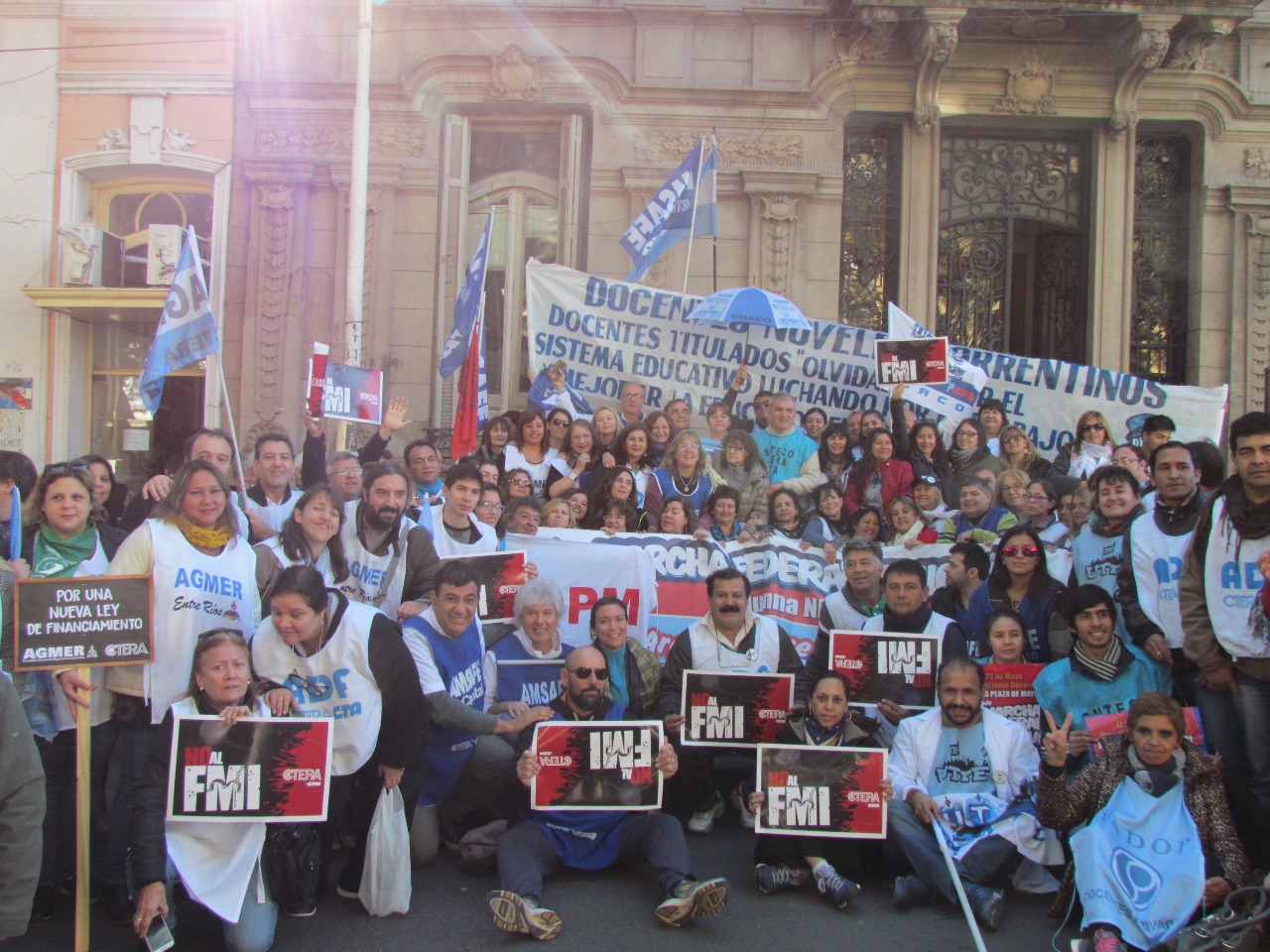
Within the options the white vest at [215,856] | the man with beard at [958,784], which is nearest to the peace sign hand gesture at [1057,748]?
the man with beard at [958,784]

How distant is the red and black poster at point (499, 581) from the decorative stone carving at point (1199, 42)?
9.80m

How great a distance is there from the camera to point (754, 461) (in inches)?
322

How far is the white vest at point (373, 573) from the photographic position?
225 inches

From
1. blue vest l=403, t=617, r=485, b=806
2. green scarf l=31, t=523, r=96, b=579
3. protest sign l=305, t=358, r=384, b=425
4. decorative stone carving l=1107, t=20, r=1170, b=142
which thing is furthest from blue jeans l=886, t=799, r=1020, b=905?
decorative stone carving l=1107, t=20, r=1170, b=142

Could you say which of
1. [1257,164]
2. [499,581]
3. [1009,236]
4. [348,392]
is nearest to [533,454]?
[348,392]

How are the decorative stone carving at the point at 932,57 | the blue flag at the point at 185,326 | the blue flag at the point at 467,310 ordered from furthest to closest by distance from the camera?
1. the decorative stone carving at the point at 932,57
2. the blue flag at the point at 467,310
3. the blue flag at the point at 185,326

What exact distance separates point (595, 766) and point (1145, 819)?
226 centimetres

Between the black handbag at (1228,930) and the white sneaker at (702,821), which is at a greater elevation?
the black handbag at (1228,930)

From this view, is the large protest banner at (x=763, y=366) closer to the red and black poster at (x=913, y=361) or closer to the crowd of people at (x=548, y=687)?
the red and black poster at (x=913, y=361)

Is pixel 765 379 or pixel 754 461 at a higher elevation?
pixel 765 379

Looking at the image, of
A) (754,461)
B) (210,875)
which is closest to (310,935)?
(210,875)

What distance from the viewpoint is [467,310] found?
952 centimetres

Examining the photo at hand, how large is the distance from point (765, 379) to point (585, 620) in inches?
146

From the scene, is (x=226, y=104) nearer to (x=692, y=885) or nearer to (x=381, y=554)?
(x=381, y=554)
